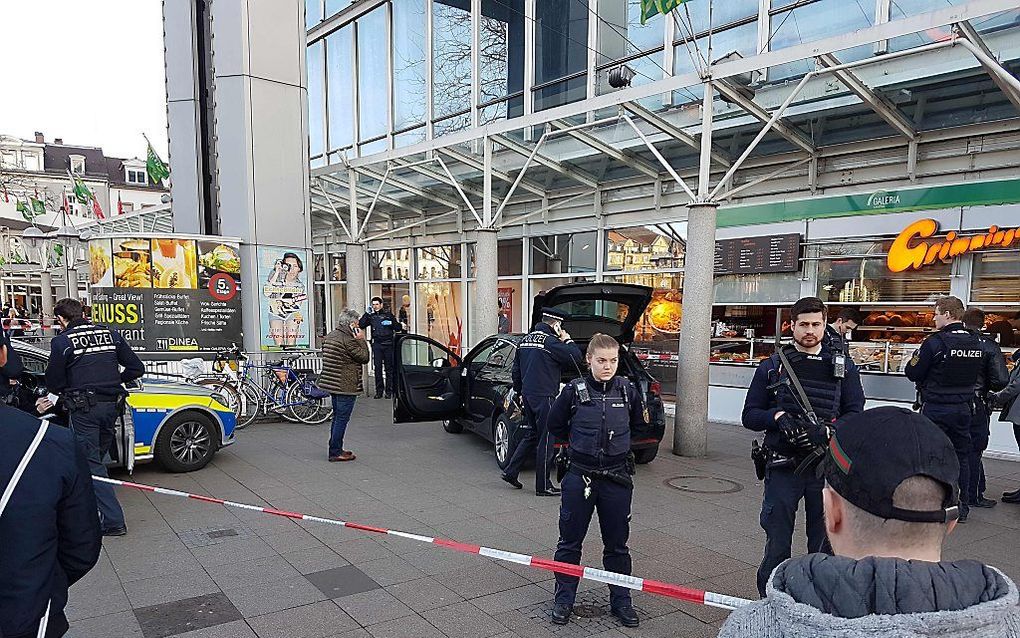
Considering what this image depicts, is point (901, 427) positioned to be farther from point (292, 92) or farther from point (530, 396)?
point (292, 92)

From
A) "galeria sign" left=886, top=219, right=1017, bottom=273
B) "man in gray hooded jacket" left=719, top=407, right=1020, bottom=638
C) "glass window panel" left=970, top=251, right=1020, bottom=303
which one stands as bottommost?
"man in gray hooded jacket" left=719, top=407, right=1020, bottom=638

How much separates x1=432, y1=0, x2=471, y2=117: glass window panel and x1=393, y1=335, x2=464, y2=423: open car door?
8.06 m

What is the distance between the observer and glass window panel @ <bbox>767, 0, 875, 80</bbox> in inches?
348

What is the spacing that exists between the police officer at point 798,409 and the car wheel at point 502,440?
3.73 metres

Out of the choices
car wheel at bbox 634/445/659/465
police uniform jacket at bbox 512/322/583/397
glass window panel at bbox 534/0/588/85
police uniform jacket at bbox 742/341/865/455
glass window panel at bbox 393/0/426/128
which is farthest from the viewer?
glass window panel at bbox 393/0/426/128

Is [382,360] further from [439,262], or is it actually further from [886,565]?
[886,565]

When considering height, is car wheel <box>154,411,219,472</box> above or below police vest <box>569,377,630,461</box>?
→ below

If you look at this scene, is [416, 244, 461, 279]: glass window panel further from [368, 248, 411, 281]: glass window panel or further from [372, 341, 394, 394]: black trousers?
[372, 341, 394, 394]: black trousers

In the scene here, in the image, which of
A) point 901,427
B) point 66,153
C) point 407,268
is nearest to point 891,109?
point 901,427

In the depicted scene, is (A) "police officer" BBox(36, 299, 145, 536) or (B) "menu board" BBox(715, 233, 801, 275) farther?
(B) "menu board" BBox(715, 233, 801, 275)

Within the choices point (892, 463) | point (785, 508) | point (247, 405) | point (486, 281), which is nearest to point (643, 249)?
point (486, 281)

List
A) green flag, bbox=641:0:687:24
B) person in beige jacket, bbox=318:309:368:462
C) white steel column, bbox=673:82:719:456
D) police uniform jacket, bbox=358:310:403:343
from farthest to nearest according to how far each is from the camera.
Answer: police uniform jacket, bbox=358:310:403:343, white steel column, bbox=673:82:719:456, person in beige jacket, bbox=318:309:368:462, green flag, bbox=641:0:687:24

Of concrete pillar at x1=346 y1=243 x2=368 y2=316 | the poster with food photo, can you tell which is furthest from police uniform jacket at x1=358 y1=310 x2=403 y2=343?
the poster with food photo

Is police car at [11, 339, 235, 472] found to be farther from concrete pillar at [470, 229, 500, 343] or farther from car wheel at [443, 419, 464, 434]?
concrete pillar at [470, 229, 500, 343]
